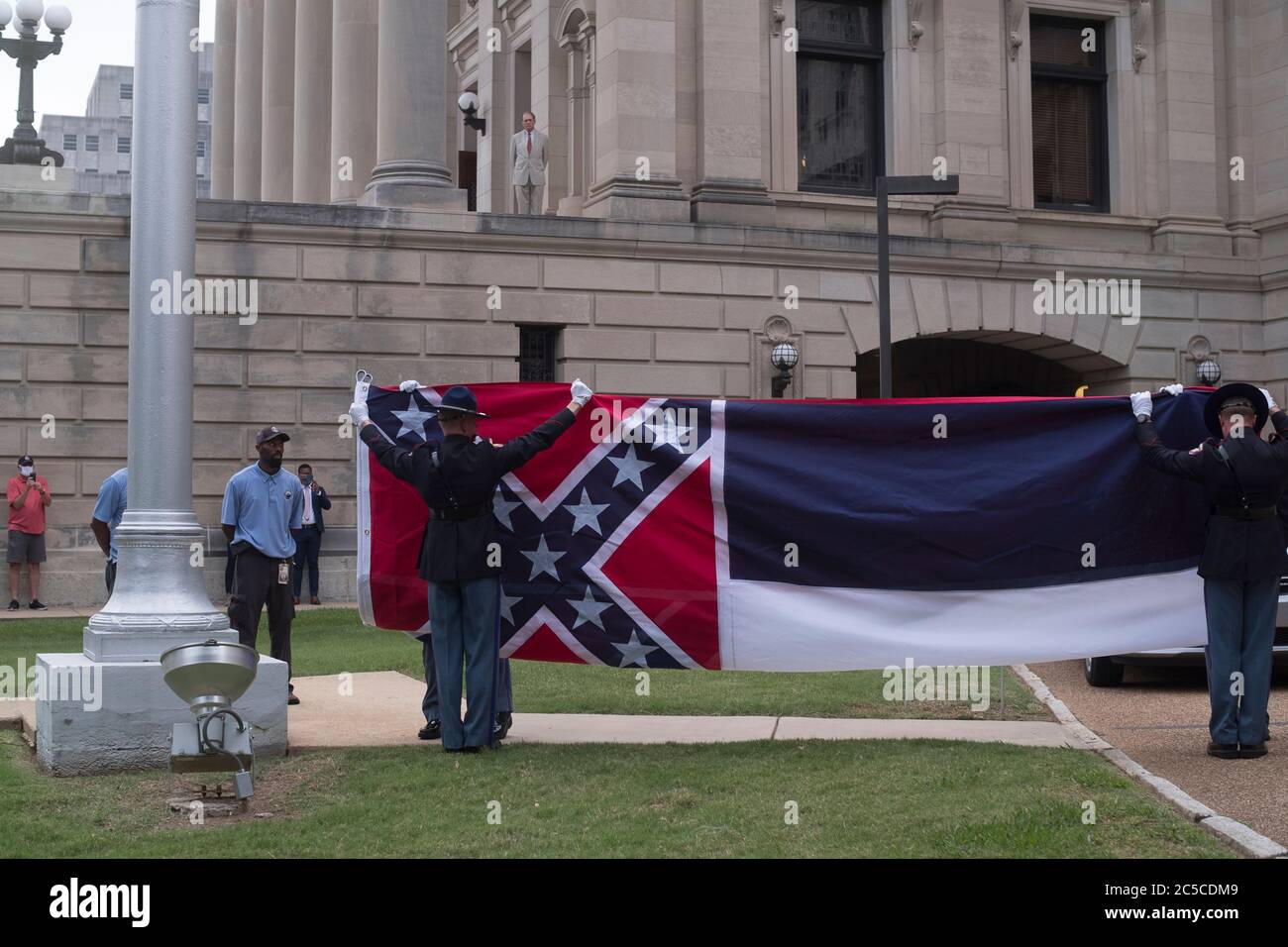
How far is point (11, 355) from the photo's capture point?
25391 mm

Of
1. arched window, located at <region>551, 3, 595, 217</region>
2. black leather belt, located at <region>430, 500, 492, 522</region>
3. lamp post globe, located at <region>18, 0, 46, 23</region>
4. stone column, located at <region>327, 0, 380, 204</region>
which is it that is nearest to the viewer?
black leather belt, located at <region>430, 500, 492, 522</region>

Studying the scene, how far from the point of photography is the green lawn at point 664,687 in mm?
12992

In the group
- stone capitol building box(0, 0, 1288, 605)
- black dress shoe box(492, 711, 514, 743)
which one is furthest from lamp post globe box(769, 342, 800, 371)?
black dress shoe box(492, 711, 514, 743)

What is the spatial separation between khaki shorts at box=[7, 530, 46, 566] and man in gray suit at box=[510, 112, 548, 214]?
10461 mm

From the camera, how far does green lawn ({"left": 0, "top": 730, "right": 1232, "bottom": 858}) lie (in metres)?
7.62

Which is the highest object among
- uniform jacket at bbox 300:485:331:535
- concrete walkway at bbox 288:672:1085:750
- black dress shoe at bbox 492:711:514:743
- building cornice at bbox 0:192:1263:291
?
building cornice at bbox 0:192:1263:291

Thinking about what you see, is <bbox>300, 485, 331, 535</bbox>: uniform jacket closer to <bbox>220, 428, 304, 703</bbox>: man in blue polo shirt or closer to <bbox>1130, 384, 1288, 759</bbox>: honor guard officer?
<bbox>220, 428, 304, 703</bbox>: man in blue polo shirt

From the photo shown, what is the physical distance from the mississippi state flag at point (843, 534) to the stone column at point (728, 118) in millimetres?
17368

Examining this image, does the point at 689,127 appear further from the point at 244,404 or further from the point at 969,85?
the point at 244,404

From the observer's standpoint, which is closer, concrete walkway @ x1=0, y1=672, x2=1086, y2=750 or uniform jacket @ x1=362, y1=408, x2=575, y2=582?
uniform jacket @ x1=362, y1=408, x2=575, y2=582

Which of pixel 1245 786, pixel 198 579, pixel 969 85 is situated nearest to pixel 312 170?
pixel 969 85

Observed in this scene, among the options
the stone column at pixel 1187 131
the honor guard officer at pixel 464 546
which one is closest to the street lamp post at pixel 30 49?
the honor guard officer at pixel 464 546

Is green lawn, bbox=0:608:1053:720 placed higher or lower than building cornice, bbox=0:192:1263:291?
lower

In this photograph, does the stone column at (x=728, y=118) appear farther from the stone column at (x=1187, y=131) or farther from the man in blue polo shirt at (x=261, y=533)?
the man in blue polo shirt at (x=261, y=533)
